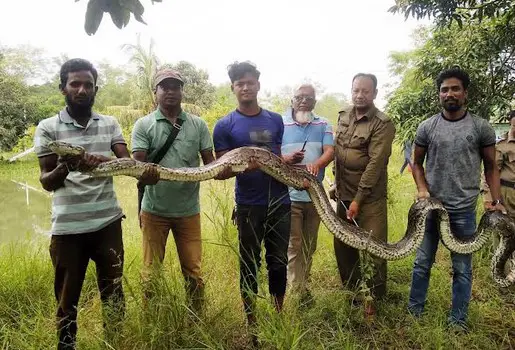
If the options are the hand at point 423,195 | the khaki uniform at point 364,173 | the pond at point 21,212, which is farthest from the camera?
the pond at point 21,212

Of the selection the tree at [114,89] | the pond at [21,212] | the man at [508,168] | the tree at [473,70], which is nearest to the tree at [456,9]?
the tree at [473,70]

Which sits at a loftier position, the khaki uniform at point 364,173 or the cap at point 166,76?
the cap at point 166,76

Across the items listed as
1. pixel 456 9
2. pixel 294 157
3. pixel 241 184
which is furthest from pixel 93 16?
pixel 456 9

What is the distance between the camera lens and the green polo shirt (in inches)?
130

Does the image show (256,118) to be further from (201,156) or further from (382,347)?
(382,347)

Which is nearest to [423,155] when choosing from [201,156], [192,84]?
[201,156]

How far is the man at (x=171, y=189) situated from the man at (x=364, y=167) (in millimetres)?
1495

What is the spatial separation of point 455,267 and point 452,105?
4.87 feet

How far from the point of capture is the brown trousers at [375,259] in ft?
12.4

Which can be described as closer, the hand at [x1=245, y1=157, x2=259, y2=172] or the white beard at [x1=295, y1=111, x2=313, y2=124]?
the hand at [x1=245, y1=157, x2=259, y2=172]

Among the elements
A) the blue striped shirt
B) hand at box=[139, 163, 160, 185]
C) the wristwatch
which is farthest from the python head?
the wristwatch

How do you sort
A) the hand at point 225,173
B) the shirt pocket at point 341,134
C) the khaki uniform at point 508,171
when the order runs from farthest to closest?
1. the khaki uniform at point 508,171
2. the shirt pocket at point 341,134
3. the hand at point 225,173

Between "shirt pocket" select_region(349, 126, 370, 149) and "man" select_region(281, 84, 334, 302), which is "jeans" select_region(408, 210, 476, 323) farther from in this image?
"man" select_region(281, 84, 334, 302)

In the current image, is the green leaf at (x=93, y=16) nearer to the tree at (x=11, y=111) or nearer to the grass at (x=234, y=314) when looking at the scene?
the grass at (x=234, y=314)
